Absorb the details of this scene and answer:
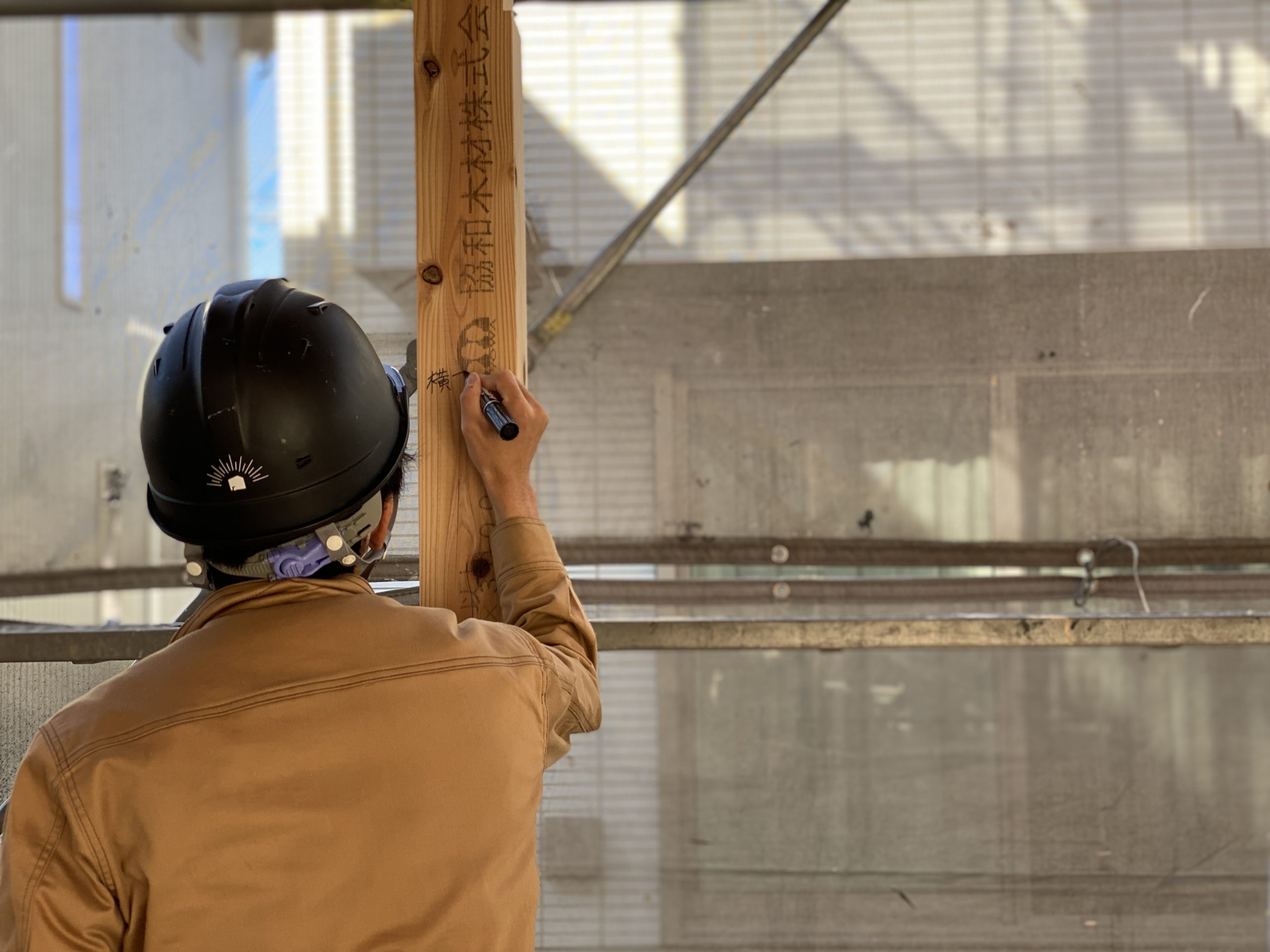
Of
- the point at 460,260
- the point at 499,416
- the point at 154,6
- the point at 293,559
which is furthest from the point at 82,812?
the point at 154,6

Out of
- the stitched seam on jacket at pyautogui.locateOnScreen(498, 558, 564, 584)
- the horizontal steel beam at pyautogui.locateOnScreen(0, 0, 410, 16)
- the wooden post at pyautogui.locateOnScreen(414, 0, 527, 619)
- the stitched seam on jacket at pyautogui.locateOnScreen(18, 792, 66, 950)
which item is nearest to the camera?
the stitched seam on jacket at pyautogui.locateOnScreen(18, 792, 66, 950)

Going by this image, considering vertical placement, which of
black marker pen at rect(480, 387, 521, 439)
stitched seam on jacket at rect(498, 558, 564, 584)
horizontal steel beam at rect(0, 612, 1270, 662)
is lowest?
horizontal steel beam at rect(0, 612, 1270, 662)

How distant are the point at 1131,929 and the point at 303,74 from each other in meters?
2.59

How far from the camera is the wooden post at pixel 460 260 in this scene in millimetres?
1410

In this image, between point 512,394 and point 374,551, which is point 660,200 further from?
point 374,551

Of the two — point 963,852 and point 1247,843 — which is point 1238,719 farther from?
point 963,852

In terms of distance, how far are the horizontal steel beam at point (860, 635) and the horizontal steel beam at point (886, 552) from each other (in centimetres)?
27

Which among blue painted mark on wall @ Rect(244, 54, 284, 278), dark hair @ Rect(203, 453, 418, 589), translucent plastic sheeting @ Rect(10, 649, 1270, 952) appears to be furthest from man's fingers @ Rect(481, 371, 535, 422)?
blue painted mark on wall @ Rect(244, 54, 284, 278)

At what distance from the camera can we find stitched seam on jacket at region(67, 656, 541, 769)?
944 millimetres

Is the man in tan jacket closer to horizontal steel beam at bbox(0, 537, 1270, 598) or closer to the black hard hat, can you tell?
the black hard hat

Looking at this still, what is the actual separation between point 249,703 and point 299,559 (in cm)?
15

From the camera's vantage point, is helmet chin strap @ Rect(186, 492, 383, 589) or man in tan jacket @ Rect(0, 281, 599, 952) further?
helmet chin strap @ Rect(186, 492, 383, 589)

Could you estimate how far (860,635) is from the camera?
2.00 metres

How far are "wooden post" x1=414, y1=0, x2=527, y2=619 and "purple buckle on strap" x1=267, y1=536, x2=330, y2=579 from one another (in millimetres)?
343
